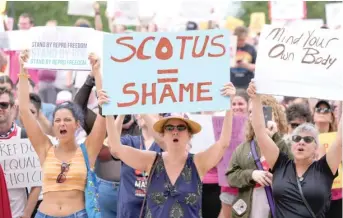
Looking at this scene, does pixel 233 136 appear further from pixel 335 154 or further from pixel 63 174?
pixel 63 174

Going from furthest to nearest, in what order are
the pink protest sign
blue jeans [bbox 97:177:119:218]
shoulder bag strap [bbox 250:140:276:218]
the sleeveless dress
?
the pink protest sign, blue jeans [bbox 97:177:119:218], shoulder bag strap [bbox 250:140:276:218], the sleeveless dress

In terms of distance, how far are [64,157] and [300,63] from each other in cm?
196

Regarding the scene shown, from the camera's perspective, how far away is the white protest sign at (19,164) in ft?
30.2

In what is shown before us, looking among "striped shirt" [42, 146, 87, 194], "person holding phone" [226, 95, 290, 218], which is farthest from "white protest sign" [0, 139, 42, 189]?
"person holding phone" [226, 95, 290, 218]

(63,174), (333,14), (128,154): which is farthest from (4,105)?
(333,14)

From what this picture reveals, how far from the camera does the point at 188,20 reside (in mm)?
16766

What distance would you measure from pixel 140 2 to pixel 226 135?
29.0ft

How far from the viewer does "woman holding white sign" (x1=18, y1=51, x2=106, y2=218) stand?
8.28 m

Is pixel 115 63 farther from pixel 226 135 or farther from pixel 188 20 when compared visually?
pixel 188 20

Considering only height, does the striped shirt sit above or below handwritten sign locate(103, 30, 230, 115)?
below

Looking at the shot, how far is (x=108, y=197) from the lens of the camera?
9.68 metres

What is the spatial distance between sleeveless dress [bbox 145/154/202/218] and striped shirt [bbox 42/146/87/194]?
0.77 metres

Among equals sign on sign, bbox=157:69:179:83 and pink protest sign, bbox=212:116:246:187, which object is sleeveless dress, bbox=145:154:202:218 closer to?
equals sign on sign, bbox=157:69:179:83

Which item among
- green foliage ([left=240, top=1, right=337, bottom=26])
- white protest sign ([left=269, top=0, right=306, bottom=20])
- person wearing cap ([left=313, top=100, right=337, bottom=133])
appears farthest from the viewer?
green foliage ([left=240, top=1, right=337, bottom=26])
